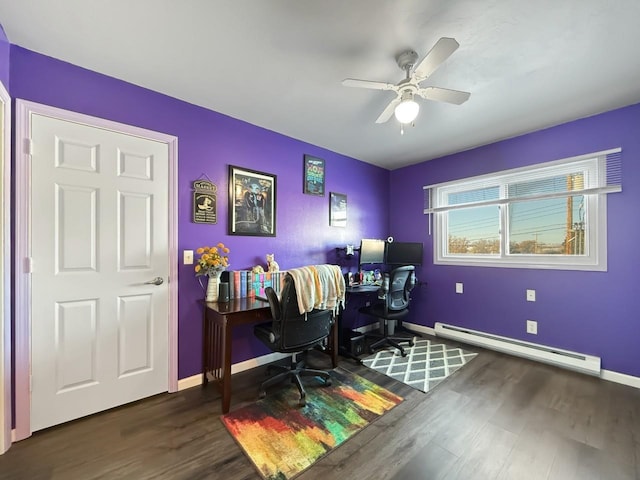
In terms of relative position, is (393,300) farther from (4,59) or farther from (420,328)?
(4,59)

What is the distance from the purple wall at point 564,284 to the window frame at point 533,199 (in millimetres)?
66

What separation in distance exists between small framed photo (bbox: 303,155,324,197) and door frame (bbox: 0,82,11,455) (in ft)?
7.70

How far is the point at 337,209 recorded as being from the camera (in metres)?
3.57

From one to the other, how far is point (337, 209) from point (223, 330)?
217 cm

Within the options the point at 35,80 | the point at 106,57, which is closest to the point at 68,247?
the point at 35,80

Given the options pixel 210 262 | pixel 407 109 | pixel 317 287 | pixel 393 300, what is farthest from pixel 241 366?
pixel 407 109

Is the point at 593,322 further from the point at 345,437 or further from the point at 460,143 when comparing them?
the point at 345,437

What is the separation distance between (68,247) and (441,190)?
4.10 metres

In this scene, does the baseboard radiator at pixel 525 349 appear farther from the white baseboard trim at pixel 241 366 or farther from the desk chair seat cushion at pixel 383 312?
the white baseboard trim at pixel 241 366

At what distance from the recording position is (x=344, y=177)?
3.71 metres

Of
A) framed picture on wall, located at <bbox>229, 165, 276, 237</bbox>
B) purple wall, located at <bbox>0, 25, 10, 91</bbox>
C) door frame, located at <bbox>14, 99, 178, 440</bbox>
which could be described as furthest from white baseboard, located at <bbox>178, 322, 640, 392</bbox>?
purple wall, located at <bbox>0, 25, 10, 91</bbox>

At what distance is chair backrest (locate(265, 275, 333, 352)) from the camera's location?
1.98 m

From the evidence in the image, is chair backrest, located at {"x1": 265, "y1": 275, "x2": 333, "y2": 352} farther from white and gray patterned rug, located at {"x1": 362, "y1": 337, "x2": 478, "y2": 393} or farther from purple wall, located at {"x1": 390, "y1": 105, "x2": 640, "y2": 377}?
purple wall, located at {"x1": 390, "y1": 105, "x2": 640, "y2": 377}

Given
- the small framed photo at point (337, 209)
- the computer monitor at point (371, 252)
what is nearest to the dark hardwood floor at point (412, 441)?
the computer monitor at point (371, 252)
